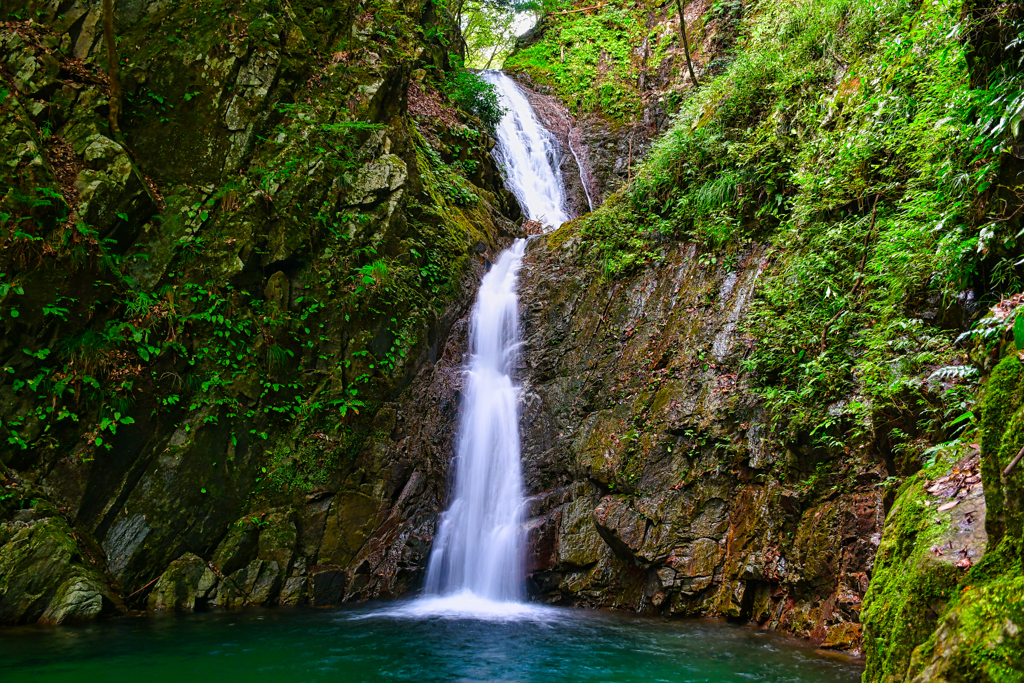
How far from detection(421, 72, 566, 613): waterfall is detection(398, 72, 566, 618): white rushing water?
14 mm

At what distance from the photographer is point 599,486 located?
8.29m

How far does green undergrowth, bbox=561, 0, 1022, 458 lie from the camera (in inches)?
190

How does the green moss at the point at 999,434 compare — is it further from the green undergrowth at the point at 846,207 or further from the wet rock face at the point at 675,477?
the wet rock face at the point at 675,477

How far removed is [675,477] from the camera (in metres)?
7.69

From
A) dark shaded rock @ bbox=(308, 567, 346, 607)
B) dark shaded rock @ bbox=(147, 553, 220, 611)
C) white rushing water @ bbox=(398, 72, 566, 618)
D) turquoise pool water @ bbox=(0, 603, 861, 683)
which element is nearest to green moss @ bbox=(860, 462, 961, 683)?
turquoise pool water @ bbox=(0, 603, 861, 683)

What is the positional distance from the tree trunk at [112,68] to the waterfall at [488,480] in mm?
6534

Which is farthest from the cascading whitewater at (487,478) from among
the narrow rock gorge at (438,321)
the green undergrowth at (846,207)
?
the green undergrowth at (846,207)

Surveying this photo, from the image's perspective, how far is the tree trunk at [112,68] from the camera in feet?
27.8

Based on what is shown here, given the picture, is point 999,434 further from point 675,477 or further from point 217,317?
point 217,317

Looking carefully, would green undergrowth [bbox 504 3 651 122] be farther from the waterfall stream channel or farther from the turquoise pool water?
the turquoise pool water

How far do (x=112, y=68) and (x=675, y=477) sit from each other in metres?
10.2

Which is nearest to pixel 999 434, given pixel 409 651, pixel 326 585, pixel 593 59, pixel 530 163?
pixel 409 651

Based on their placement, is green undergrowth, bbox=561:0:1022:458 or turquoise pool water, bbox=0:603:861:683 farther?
turquoise pool water, bbox=0:603:861:683

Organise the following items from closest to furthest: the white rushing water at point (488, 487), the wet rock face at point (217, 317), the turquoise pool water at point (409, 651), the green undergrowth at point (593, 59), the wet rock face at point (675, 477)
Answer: the turquoise pool water at point (409, 651), the wet rock face at point (675, 477), the wet rock face at point (217, 317), the white rushing water at point (488, 487), the green undergrowth at point (593, 59)
